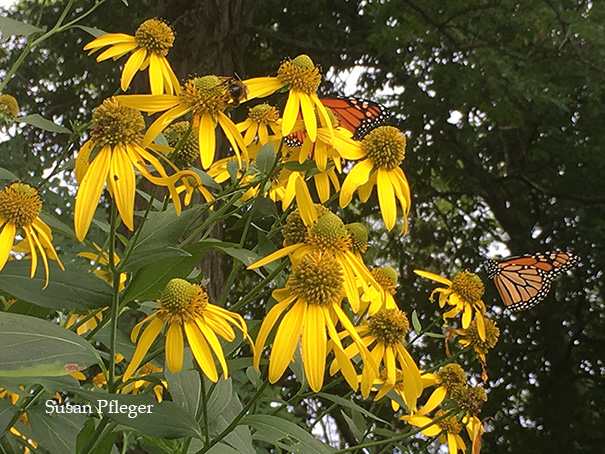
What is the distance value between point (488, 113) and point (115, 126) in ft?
7.33

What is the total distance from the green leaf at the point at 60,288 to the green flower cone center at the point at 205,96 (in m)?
0.23

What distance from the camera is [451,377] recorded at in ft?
3.89

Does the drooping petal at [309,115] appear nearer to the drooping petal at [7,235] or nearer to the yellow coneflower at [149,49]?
the yellow coneflower at [149,49]

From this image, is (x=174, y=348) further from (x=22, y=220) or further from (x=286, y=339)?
(x=22, y=220)

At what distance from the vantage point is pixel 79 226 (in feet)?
1.75

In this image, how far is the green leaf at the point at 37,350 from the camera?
48 cm

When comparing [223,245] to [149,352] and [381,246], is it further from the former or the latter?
[381,246]

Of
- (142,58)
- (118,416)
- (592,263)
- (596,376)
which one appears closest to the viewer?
(118,416)

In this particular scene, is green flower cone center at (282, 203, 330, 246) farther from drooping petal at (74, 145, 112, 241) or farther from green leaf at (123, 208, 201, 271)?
drooping petal at (74, 145, 112, 241)

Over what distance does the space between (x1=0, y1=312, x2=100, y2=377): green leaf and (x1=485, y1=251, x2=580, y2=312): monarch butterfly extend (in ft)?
5.38

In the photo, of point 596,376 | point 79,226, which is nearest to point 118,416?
point 79,226

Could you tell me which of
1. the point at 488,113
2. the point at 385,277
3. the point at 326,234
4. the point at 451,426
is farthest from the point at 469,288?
the point at 488,113

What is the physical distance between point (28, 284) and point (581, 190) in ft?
8.60

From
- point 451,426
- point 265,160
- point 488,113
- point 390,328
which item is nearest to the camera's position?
point 265,160
